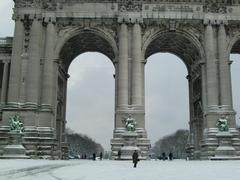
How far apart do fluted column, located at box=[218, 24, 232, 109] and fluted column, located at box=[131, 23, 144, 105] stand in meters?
10.3

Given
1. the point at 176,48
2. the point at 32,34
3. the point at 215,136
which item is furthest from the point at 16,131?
the point at 176,48

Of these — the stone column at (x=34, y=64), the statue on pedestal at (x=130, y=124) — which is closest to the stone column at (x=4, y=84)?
the stone column at (x=34, y=64)

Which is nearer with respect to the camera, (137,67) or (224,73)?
(137,67)

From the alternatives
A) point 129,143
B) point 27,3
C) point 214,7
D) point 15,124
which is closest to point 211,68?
point 214,7

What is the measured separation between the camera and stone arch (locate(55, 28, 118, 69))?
174 feet

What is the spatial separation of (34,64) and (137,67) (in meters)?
13.2

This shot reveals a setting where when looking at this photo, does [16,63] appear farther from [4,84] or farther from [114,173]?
[114,173]

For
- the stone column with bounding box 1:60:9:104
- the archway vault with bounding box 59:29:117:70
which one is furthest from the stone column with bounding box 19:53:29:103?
the stone column with bounding box 1:60:9:104

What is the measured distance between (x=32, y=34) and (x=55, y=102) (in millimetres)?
9362

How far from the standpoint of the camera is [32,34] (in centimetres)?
5141

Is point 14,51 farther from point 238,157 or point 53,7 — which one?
point 238,157

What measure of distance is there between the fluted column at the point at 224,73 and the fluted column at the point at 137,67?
33.8 ft

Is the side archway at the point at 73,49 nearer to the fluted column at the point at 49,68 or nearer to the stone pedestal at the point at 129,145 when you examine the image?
the fluted column at the point at 49,68

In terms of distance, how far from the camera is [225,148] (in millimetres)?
45906
